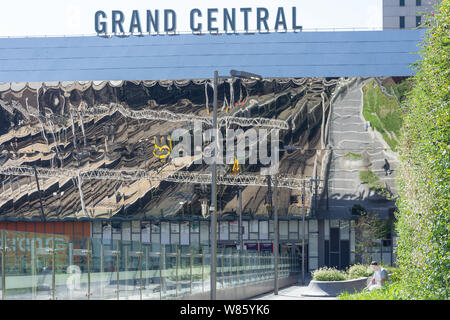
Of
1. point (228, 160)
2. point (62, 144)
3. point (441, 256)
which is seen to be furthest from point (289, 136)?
point (441, 256)

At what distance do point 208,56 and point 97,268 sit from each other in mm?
64727

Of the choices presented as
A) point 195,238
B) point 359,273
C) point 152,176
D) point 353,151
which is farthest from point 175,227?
point 359,273

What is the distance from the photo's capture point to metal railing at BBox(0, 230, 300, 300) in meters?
15.2

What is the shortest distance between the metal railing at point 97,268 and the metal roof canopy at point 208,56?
4939 centimetres

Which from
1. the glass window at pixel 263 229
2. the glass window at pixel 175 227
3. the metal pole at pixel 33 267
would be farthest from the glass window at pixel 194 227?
the metal pole at pixel 33 267

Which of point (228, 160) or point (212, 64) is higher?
point (212, 64)

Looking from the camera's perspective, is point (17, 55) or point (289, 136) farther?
point (17, 55)

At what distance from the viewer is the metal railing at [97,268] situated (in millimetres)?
15227

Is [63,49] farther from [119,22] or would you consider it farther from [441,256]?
[441,256]

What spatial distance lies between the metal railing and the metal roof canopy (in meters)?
49.4

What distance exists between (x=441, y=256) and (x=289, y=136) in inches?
2456

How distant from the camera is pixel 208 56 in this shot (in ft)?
273

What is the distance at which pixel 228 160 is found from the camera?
255ft

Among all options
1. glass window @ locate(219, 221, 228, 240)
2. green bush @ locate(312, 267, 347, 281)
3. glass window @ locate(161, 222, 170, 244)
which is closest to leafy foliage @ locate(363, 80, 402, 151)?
glass window @ locate(219, 221, 228, 240)
